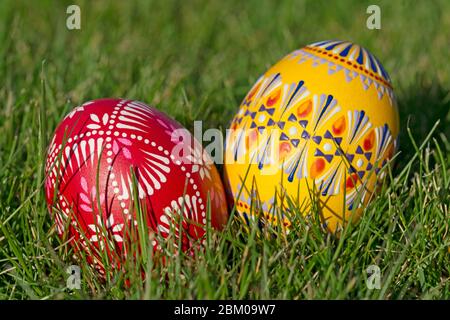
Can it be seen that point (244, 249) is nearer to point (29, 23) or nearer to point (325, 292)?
point (325, 292)

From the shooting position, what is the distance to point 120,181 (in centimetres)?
186

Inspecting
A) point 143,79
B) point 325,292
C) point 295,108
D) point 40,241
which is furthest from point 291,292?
point 143,79

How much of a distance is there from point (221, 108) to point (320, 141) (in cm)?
101

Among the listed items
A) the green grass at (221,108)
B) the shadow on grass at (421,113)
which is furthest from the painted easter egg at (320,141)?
the shadow on grass at (421,113)

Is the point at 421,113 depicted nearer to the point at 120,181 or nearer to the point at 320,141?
the point at 320,141

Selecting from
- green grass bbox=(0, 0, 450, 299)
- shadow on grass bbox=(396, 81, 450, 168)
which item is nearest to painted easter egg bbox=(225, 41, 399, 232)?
green grass bbox=(0, 0, 450, 299)

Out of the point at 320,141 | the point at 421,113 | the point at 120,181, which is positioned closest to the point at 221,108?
the point at 421,113

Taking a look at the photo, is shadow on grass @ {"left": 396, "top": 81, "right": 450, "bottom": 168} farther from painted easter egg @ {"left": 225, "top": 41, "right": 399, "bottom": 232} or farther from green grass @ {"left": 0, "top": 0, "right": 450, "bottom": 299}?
painted easter egg @ {"left": 225, "top": 41, "right": 399, "bottom": 232}

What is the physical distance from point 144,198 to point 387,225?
0.76 m

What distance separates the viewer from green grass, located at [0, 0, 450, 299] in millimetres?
1829

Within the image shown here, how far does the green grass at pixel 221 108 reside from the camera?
72.0 inches

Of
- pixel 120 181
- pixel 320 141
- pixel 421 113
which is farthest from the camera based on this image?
pixel 421 113

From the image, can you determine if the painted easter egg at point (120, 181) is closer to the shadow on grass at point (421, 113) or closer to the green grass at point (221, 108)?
the green grass at point (221, 108)

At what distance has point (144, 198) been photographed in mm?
1869
